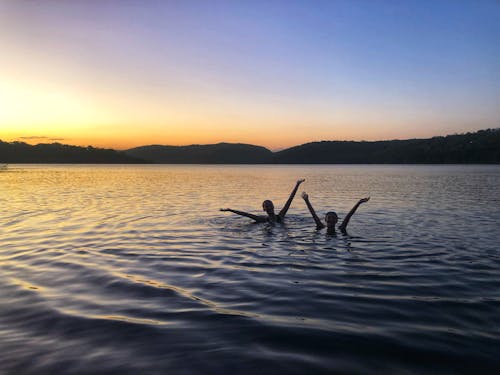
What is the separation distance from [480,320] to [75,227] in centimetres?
1629

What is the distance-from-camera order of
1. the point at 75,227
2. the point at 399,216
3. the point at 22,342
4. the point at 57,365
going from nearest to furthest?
the point at 57,365
the point at 22,342
the point at 75,227
the point at 399,216

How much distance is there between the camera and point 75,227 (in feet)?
57.8

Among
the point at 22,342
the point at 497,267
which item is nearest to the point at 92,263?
the point at 22,342

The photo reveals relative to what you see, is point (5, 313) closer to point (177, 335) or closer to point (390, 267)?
point (177, 335)

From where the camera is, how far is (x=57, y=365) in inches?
198

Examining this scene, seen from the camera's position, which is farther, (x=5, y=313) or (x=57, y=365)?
(x=5, y=313)

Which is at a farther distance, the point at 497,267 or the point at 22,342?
the point at 497,267

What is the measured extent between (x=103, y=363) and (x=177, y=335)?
121 centimetres

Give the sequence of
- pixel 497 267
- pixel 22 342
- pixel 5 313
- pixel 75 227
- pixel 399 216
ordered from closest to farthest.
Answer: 1. pixel 22 342
2. pixel 5 313
3. pixel 497 267
4. pixel 75 227
5. pixel 399 216

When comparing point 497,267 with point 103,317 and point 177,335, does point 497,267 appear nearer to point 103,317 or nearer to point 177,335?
point 177,335

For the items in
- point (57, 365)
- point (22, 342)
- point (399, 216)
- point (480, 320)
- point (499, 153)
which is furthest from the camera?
point (499, 153)

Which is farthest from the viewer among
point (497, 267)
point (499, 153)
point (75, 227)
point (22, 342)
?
point (499, 153)

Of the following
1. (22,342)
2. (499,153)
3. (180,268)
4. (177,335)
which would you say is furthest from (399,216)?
(499,153)

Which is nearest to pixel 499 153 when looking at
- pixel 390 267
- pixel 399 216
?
pixel 399 216
